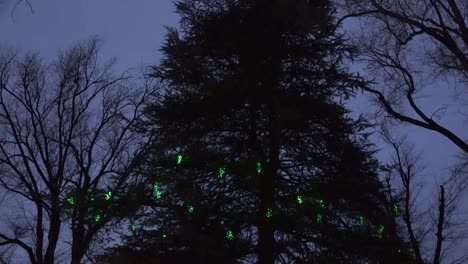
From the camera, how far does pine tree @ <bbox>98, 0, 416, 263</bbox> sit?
1011 cm

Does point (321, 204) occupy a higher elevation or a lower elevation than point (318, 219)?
higher

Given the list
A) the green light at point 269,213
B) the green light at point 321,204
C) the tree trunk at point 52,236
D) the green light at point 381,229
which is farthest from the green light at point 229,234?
the tree trunk at point 52,236

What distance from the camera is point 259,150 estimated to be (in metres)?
10.5

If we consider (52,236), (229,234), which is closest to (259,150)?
(229,234)

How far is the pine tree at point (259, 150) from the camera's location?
398 inches

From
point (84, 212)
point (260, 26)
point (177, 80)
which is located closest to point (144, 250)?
point (84, 212)

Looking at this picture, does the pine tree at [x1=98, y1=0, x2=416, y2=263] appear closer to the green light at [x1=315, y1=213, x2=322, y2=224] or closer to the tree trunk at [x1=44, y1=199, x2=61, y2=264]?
the green light at [x1=315, y1=213, x2=322, y2=224]

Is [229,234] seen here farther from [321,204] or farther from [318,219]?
[321,204]

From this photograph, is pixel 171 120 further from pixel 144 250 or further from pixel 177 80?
pixel 144 250

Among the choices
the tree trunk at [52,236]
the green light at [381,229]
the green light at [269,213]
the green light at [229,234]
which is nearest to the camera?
the green light at [269,213]

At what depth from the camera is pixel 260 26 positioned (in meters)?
12.0

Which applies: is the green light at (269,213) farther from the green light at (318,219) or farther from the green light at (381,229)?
the green light at (381,229)

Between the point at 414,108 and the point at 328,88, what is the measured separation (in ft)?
6.57

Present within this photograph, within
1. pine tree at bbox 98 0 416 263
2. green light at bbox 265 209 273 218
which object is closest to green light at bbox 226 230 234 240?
pine tree at bbox 98 0 416 263
